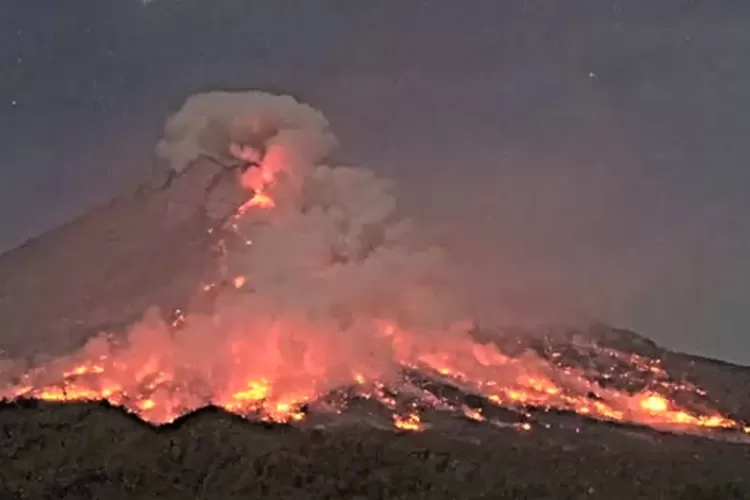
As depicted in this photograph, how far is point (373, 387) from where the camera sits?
171ft

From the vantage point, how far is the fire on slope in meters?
48.4

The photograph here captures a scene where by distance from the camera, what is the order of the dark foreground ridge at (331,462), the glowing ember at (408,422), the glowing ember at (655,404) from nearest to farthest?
the dark foreground ridge at (331,462)
the glowing ember at (408,422)
the glowing ember at (655,404)

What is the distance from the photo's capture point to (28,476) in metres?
39.5

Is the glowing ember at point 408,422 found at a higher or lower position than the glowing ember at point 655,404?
lower

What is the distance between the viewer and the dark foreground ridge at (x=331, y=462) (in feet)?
127

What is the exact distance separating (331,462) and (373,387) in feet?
36.9

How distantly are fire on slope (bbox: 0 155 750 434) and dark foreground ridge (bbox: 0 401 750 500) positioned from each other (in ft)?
7.19

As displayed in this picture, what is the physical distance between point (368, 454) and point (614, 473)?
9.51m

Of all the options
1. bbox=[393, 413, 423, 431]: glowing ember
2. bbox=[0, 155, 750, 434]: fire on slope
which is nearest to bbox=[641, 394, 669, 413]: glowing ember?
bbox=[0, 155, 750, 434]: fire on slope

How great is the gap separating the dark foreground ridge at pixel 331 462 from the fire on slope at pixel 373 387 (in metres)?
2.19

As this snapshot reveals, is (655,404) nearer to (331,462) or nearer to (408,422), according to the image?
(408,422)

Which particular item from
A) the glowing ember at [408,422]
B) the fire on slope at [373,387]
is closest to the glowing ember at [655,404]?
the fire on slope at [373,387]

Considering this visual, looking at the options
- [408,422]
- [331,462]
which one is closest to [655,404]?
[408,422]

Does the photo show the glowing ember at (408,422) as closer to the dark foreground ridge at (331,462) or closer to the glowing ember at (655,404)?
the dark foreground ridge at (331,462)
